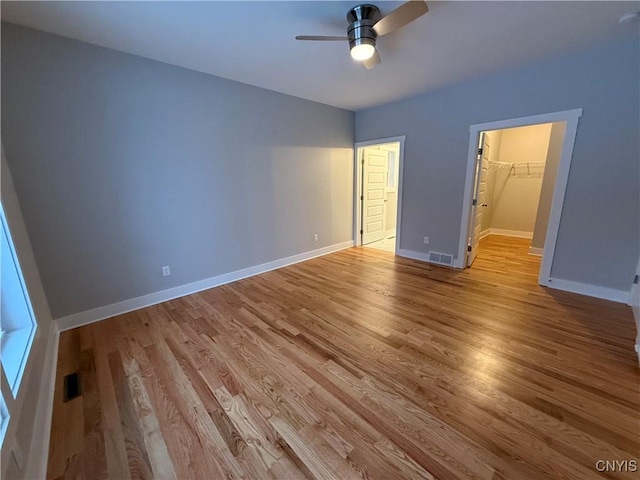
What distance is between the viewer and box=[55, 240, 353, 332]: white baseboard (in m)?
2.45

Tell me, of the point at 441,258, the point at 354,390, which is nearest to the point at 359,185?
the point at 441,258

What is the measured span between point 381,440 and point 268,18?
9.53 feet

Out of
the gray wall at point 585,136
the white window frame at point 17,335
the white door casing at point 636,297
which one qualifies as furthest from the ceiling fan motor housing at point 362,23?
the white door casing at point 636,297

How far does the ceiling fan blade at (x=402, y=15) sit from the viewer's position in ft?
5.00

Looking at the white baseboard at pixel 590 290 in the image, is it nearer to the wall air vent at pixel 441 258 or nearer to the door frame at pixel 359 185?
the wall air vent at pixel 441 258

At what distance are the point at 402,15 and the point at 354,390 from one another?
2460mm

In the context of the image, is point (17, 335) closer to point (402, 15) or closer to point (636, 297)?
point (402, 15)

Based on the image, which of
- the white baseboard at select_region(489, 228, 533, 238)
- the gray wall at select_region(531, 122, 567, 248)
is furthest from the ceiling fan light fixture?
the white baseboard at select_region(489, 228, 533, 238)

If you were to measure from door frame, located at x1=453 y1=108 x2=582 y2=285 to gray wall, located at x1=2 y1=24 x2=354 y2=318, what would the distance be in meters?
2.42

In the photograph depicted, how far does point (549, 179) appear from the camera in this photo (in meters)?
4.18

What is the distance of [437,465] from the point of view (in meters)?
1.24

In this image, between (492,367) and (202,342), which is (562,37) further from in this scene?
(202,342)

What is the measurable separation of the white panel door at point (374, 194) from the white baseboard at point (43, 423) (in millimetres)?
4610

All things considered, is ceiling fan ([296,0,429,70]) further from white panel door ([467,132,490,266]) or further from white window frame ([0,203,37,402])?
white window frame ([0,203,37,402])
